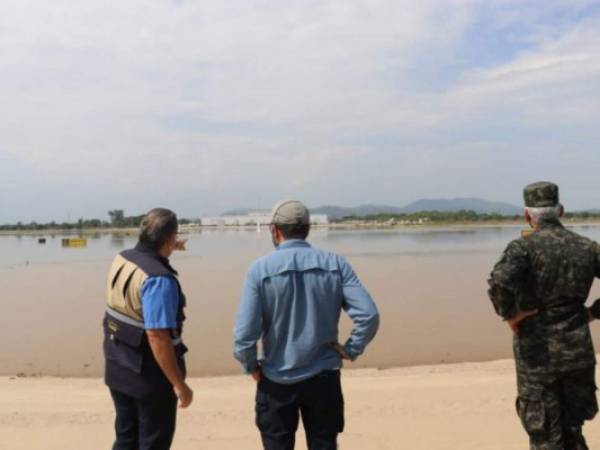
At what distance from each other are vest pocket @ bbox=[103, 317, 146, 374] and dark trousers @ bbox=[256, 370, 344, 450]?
591 mm

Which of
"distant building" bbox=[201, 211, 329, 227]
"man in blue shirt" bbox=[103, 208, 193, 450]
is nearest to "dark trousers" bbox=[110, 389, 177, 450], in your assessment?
"man in blue shirt" bbox=[103, 208, 193, 450]

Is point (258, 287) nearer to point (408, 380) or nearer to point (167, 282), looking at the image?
point (167, 282)

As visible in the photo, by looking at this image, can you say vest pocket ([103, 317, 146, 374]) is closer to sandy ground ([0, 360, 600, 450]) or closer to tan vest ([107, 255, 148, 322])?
tan vest ([107, 255, 148, 322])

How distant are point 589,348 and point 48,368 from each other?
7629 mm

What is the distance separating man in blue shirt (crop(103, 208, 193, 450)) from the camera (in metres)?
2.63

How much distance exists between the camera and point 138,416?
2.83 metres

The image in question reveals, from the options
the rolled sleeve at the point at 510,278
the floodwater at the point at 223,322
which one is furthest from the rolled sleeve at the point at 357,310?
the floodwater at the point at 223,322

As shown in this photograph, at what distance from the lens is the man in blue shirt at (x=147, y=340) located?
263 cm

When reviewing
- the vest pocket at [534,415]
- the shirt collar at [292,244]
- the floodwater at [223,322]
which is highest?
the shirt collar at [292,244]

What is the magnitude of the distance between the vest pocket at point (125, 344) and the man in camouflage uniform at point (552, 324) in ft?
5.58

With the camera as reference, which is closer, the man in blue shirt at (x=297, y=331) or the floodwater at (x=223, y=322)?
the man in blue shirt at (x=297, y=331)

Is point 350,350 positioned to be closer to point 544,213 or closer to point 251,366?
point 251,366

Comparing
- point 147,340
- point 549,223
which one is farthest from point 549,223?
point 147,340

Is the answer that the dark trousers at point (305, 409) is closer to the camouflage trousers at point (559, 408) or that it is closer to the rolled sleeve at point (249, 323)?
the rolled sleeve at point (249, 323)
